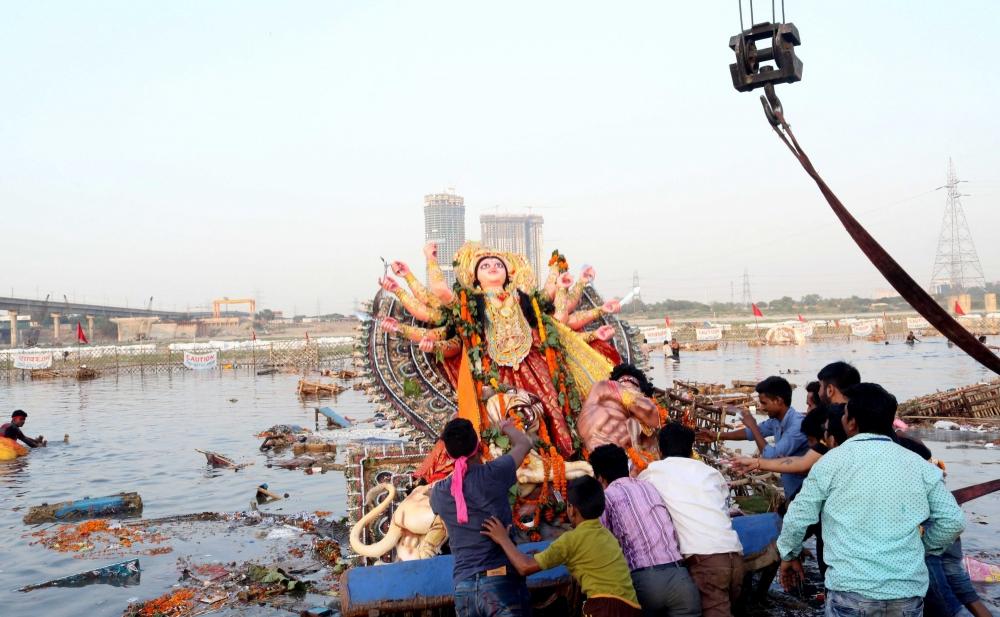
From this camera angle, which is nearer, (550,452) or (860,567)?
(860,567)

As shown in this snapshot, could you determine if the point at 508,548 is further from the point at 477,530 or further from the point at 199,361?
the point at 199,361

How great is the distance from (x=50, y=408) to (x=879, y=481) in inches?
1229

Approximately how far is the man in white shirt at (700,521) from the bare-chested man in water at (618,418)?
6.51 ft

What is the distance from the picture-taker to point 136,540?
10273mm

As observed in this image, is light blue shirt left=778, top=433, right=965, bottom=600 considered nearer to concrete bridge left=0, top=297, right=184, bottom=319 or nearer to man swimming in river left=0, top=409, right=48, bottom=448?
man swimming in river left=0, top=409, right=48, bottom=448

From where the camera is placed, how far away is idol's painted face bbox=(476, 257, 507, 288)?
27.6 ft

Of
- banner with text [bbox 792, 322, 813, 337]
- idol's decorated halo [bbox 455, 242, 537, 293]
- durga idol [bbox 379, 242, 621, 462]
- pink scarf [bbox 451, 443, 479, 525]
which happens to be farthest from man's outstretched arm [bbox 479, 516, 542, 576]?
banner with text [bbox 792, 322, 813, 337]

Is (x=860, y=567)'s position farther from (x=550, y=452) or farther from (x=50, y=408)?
(x=50, y=408)

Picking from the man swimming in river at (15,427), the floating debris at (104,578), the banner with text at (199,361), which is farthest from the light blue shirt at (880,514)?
the banner with text at (199,361)

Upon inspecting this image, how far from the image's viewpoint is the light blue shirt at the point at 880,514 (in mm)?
3740

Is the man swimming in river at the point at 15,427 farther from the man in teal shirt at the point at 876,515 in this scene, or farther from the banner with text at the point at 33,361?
the banner with text at the point at 33,361

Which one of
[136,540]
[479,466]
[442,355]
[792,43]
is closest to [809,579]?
[442,355]

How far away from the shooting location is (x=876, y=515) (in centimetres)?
375

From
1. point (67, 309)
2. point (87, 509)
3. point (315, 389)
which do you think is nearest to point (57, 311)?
point (67, 309)
